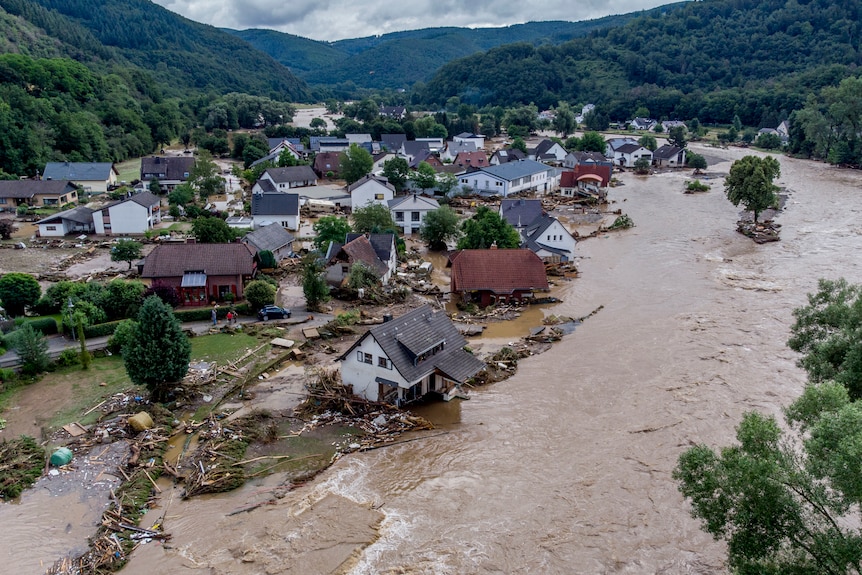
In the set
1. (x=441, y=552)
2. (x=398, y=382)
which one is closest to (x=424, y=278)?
(x=398, y=382)

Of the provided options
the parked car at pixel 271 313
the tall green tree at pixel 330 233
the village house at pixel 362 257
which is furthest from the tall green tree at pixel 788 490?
the tall green tree at pixel 330 233

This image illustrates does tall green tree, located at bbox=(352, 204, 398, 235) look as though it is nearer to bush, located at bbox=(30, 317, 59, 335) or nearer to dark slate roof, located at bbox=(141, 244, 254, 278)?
dark slate roof, located at bbox=(141, 244, 254, 278)

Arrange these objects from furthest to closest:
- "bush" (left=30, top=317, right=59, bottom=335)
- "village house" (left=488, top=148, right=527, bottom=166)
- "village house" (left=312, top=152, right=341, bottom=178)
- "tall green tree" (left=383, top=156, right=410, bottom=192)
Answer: "village house" (left=488, top=148, right=527, bottom=166), "village house" (left=312, top=152, right=341, bottom=178), "tall green tree" (left=383, top=156, right=410, bottom=192), "bush" (left=30, top=317, right=59, bottom=335)

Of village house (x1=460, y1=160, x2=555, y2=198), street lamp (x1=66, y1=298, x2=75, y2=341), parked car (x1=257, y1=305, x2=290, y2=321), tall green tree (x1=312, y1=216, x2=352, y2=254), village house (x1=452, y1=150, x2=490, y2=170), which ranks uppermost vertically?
village house (x1=452, y1=150, x2=490, y2=170)

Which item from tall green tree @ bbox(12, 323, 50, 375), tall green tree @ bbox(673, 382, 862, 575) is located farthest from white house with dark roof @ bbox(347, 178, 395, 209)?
tall green tree @ bbox(673, 382, 862, 575)

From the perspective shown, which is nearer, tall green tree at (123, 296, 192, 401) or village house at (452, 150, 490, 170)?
tall green tree at (123, 296, 192, 401)

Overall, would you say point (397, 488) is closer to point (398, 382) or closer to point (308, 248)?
point (398, 382)
